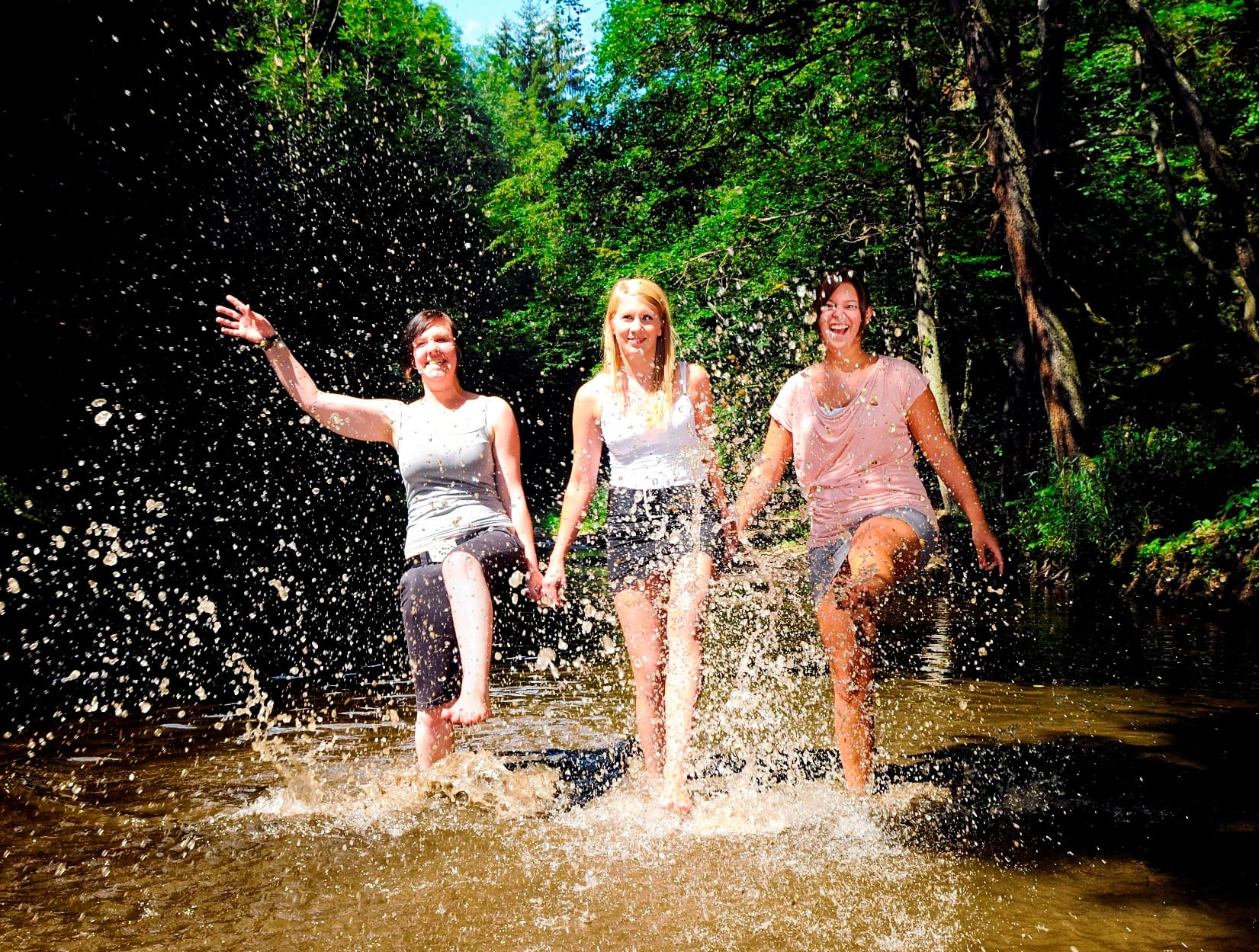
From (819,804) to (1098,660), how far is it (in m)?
4.65

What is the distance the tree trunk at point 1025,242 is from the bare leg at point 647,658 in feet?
33.9

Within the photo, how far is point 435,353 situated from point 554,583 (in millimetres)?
1229

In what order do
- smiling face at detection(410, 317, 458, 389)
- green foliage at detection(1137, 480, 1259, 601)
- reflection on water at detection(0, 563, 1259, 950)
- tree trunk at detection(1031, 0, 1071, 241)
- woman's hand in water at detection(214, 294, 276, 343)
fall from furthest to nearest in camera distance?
1. tree trunk at detection(1031, 0, 1071, 241)
2. green foliage at detection(1137, 480, 1259, 601)
3. woman's hand in water at detection(214, 294, 276, 343)
4. smiling face at detection(410, 317, 458, 389)
5. reflection on water at detection(0, 563, 1259, 950)

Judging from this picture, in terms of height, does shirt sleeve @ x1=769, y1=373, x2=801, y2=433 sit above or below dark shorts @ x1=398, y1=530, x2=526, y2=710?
above

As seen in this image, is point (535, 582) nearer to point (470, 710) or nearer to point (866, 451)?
point (470, 710)

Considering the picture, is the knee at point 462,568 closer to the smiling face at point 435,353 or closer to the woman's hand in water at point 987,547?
the smiling face at point 435,353

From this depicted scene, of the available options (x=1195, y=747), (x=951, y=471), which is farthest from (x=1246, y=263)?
(x=951, y=471)

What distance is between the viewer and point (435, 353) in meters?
4.86

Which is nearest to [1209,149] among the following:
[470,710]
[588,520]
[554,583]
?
[554,583]

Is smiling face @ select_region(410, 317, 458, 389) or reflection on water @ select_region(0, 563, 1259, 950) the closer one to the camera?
reflection on water @ select_region(0, 563, 1259, 950)

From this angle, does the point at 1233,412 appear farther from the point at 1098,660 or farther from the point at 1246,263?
the point at 1098,660

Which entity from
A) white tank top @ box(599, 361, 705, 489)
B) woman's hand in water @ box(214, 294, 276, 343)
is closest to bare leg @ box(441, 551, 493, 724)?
white tank top @ box(599, 361, 705, 489)

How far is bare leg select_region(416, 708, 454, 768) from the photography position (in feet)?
15.4

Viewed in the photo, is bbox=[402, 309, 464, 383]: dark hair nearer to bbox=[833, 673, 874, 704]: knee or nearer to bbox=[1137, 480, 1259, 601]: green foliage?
bbox=[833, 673, 874, 704]: knee
